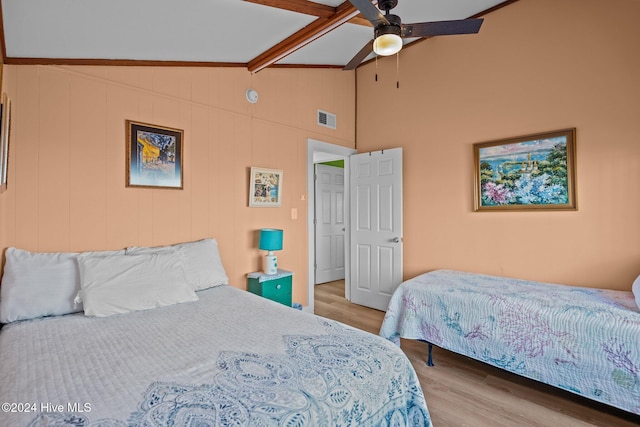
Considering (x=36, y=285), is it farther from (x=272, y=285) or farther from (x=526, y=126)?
(x=526, y=126)

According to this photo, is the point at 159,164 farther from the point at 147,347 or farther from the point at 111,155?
the point at 147,347

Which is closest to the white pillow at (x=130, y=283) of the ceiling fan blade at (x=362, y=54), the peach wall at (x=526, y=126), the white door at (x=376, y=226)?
the ceiling fan blade at (x=362, y=54)

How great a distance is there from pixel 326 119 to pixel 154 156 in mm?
2267

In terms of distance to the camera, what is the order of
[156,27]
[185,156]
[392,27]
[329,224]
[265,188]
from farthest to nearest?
[329,224] → [265,188] → [185,156] → [156,27] → [392,27]

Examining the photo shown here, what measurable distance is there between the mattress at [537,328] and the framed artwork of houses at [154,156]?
232 cm

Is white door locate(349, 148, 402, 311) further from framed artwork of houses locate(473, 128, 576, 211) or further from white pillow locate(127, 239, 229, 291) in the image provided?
white pillow locate(127, 239, 229, 291)

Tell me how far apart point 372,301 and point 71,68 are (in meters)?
3.88

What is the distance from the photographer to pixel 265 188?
136 inches

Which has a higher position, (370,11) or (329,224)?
(370,11)

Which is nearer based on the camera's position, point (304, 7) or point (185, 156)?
point (304, 7)

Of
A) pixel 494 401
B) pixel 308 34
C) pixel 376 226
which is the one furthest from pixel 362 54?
pixel 494 401

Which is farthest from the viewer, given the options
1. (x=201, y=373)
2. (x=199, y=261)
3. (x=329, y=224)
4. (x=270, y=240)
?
(x=329, y=224)

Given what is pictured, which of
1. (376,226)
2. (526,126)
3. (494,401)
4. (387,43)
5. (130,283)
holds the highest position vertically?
(387,43)

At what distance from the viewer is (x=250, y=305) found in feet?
6.98
